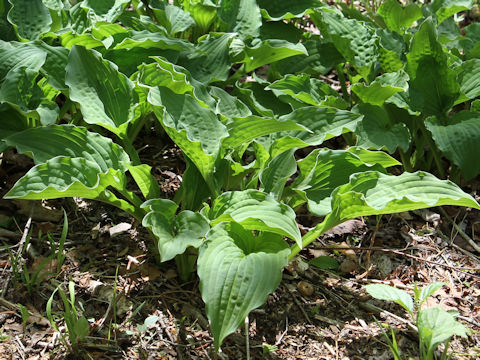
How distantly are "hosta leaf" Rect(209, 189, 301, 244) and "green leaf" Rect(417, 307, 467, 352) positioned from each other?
0.53 meters

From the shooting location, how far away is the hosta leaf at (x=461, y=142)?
9.40ft

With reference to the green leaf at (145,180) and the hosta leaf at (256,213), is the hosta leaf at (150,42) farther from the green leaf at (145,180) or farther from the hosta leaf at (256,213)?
the hosta leaf at (256,213)

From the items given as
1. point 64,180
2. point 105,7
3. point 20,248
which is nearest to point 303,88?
point 105,7

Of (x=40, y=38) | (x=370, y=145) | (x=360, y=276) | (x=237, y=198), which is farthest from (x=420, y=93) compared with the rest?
(x=40, y=38)

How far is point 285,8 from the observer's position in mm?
3543

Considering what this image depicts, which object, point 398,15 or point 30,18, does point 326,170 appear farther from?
point 30,18

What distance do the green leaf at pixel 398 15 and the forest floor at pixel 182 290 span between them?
139cm

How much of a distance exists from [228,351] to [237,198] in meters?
0.60

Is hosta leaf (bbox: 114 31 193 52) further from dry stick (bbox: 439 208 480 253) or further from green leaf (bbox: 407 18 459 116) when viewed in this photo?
dry stick (bbox: 439 208 480 253)

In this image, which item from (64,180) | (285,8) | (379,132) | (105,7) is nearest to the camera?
(64,180)

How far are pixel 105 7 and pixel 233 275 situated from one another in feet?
6.36

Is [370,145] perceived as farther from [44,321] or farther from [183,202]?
[44,321]

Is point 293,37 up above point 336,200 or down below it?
above

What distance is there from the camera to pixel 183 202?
252 centimetres
